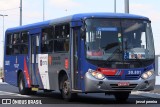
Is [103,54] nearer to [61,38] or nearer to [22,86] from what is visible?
[61,38]

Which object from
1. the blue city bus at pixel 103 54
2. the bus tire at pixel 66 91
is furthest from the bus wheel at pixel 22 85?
the bus tire at pixel 66 91

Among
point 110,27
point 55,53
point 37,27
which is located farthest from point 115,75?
point 37,27

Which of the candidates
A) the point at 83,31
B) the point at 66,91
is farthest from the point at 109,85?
the point at 66,91

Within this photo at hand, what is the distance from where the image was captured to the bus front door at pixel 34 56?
2109 centimetres

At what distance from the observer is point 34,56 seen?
70.0 feet

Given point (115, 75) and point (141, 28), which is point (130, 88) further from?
point (141, 28)

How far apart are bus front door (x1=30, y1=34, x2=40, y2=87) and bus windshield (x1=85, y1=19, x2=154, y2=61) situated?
16.3 ft

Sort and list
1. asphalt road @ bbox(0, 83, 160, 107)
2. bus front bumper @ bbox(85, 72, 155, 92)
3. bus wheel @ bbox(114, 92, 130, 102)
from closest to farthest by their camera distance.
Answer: bus front bumper @ bbox(85, 72, 155, 92)
asphalt road @ bbox(0, 83, 160, 107)
bus wheel @ bbox(114, 92, 130, 102)

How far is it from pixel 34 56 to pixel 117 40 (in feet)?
18.8

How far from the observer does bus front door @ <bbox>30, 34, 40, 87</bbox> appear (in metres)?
21.1

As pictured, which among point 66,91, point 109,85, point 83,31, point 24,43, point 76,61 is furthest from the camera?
point 24,43

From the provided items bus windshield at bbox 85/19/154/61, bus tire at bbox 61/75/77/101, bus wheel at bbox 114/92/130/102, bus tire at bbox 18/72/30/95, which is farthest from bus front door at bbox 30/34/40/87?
bus windshield at bbox 85/19/154/61

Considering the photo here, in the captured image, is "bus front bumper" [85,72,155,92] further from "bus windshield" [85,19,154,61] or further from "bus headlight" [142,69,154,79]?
"bus windshield" [85,19,154,61]

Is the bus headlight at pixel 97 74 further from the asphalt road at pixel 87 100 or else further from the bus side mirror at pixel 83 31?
the bus side mirror at pixel 83 31
